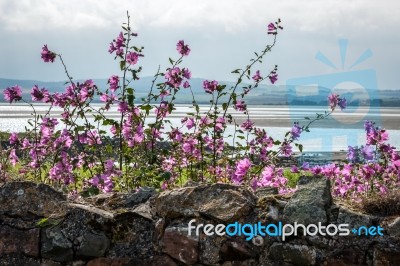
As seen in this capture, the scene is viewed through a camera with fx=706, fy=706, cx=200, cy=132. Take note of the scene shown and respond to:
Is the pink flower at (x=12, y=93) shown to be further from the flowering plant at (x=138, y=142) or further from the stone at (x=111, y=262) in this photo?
the stone at (x=111, y=262)

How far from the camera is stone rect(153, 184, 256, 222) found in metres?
4.30

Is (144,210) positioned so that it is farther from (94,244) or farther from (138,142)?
(138,142)

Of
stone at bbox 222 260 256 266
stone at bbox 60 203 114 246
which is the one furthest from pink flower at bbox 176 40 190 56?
stone at bbox 222 260 256 266

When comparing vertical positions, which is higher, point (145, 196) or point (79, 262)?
point (145, 196)

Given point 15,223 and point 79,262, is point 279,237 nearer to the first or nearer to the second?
point 79,262

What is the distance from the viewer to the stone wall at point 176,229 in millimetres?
4141

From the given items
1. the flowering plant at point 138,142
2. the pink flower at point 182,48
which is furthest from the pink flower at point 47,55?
the pink flower at point 182,48

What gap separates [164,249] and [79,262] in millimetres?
581

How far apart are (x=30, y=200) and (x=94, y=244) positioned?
0.57 m

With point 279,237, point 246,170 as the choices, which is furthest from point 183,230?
point 246,170

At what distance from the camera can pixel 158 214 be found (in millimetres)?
4473
